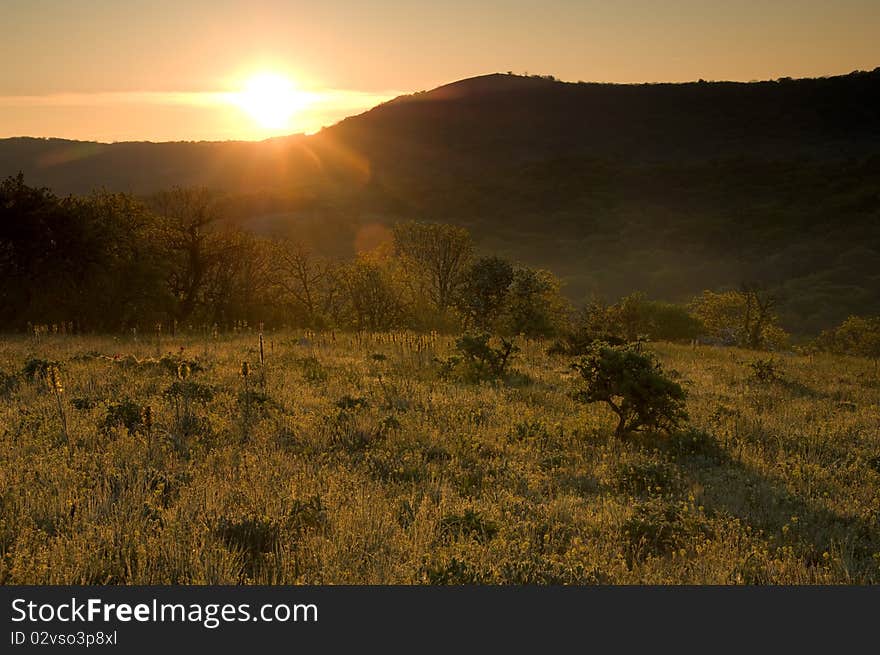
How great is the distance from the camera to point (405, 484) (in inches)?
278

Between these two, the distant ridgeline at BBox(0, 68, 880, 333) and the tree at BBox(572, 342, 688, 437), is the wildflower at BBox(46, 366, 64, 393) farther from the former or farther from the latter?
the distant ridgeline at BBox(0, 68, 880, 333)

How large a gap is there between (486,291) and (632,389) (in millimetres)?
19139

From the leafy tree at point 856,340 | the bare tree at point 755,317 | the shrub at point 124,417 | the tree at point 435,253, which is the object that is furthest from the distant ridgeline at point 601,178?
the leafy tree at point 856,340

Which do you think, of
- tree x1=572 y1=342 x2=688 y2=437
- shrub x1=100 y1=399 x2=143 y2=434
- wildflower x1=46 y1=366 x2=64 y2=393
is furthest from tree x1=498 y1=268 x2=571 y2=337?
shrub x1=100 y1=399 x2=143 y2=434

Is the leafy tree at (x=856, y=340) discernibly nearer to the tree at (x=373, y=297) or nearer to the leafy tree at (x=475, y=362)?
the tree at (x=373, y=297)

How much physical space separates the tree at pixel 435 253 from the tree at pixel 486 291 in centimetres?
241

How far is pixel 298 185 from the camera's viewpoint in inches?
5635

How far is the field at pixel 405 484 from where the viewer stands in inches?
197

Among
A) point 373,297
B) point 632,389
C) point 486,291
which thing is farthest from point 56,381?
point 486,291

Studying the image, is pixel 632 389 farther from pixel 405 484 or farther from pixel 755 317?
pixel 755 317

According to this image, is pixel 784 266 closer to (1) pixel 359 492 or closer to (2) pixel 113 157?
(1) pixel 359 492

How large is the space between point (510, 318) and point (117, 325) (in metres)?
15.7

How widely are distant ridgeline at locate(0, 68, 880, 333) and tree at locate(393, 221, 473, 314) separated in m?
9.09

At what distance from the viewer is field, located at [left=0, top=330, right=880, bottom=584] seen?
5012mm
